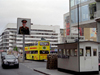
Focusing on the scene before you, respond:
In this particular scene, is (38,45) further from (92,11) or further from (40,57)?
(92,11)

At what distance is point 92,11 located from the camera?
3194cm

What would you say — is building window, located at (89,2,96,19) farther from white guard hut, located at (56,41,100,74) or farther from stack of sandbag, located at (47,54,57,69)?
white guard hut, located at (56,41,100,74)

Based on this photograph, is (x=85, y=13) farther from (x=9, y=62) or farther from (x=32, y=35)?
(x=32, y=35)

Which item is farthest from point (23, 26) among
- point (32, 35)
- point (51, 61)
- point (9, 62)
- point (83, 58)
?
point (32, 35)

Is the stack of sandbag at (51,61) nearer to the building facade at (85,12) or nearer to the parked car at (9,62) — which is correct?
the parked car at (9,62)

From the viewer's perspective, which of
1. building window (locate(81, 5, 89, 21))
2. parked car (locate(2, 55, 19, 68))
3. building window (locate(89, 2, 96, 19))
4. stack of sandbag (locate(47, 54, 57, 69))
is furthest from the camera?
building window (locate(81, 5, 89, 21))

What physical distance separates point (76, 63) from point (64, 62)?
217cm

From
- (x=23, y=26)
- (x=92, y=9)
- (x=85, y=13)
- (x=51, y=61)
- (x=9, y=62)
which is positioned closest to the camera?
(x=51, y=61)

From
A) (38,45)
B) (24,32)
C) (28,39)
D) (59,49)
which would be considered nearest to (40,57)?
(38,45)

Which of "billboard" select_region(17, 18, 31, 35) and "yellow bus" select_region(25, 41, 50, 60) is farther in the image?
"yellow bus" select_region(25, 41, 50, 60)

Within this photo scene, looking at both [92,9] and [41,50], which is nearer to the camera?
[92,9]

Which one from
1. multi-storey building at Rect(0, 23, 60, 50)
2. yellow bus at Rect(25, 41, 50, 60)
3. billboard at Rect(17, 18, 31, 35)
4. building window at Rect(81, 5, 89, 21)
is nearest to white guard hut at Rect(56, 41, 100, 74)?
building window at Rect(81, 5, 89, 21)

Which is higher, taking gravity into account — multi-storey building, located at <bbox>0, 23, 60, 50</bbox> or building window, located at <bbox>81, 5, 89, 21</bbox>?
building window, located at <bbox>81, 5, 89, 21</bbox>

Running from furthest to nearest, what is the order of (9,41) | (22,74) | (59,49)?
(9,41) → (59,49) → (22,74)
